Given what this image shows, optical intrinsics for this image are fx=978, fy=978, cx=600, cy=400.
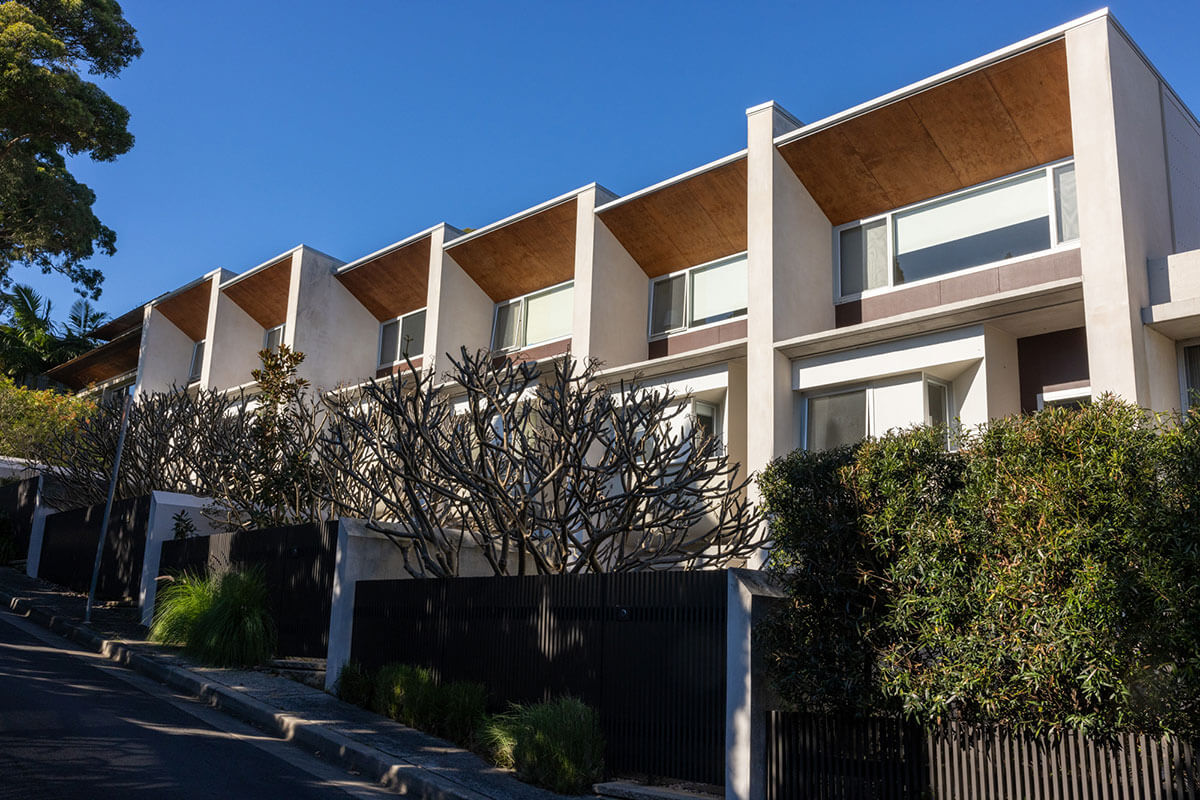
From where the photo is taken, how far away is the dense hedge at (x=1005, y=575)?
6379 mm

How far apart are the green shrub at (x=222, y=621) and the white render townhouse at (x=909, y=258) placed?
15.7 feet

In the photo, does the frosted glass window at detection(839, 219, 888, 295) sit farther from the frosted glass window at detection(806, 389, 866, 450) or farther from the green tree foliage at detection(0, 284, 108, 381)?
the green tree foliage at detection(0, 284, 108, 381)

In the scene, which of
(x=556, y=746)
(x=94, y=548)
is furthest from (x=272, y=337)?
(x=556, y=746)

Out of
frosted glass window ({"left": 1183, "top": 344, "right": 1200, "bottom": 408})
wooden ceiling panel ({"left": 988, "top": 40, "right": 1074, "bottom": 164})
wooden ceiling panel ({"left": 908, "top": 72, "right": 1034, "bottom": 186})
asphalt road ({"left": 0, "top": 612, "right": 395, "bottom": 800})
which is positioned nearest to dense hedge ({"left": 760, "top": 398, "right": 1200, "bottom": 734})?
asphalt road ({"left": 0, "top": 612, "right": 395, "bottom": 800})

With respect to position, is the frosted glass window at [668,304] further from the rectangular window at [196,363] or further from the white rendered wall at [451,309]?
the rectangular window at [196,363]

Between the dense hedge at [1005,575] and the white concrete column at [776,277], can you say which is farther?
the white concrete column at [776,277]

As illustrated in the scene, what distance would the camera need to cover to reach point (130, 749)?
28.6ft

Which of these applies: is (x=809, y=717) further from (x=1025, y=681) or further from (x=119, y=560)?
(x=119, y=560)

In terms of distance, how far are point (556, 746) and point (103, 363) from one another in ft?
121

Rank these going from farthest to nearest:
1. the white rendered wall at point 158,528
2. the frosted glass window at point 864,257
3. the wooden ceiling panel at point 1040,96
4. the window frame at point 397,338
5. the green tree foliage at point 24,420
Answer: the green tree foliage at point 24,420 → the window frame at point 397,338 → the frosted glass window at point 864,257 → the white rendered wall at point 158,528 → the wooden ceiling panel at point 1040,96

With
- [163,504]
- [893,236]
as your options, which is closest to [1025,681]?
[893,236]

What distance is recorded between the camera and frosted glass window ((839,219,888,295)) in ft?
58.9

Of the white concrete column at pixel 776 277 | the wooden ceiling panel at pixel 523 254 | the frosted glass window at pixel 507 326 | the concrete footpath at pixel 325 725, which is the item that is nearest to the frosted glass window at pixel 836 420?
the white concrete column at pixel 776 277

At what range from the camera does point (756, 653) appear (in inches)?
328
